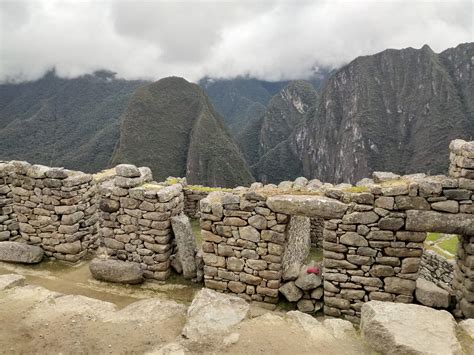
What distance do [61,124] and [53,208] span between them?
561ft

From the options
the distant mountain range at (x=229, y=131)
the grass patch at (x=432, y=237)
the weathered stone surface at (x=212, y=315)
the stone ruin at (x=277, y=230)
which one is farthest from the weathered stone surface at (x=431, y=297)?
the distant mountain range at (x=229, y=131)

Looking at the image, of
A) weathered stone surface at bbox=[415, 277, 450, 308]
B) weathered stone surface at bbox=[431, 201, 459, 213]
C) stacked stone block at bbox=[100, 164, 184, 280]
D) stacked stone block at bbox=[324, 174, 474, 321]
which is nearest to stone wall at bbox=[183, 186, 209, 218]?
stacked stone block at bbox=[100, 164, 184, 280]

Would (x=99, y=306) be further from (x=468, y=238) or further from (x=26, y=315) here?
(x=468, y=238)

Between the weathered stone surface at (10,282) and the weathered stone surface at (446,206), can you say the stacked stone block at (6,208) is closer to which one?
the weathered stone surface at (10,282)

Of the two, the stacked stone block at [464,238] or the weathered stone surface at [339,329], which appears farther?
the stacked stone block at [464,238]

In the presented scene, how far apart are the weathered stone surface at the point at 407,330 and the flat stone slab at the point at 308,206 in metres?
2.43

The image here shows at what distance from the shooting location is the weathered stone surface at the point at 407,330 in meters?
4.27

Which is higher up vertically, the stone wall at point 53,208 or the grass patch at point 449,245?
the stone wall at point 53,208

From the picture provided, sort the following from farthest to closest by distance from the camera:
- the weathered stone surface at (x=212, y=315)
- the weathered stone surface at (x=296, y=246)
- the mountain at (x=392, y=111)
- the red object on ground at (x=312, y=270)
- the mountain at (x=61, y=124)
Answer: the mountain at (x=392, y=111) < the mountain at (x=61, y=124) < the weathered stone surface at (x=296, y=246) < the red object on ground at (x=312, y=270) < the weathered stone surface at (x=212, y=315)

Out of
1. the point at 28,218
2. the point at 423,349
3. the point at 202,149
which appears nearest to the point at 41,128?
the point at 202,149

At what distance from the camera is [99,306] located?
245 inches

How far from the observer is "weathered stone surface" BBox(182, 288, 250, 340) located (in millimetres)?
5148

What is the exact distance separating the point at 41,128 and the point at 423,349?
168500mm

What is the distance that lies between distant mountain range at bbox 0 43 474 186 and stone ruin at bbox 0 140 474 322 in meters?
107
